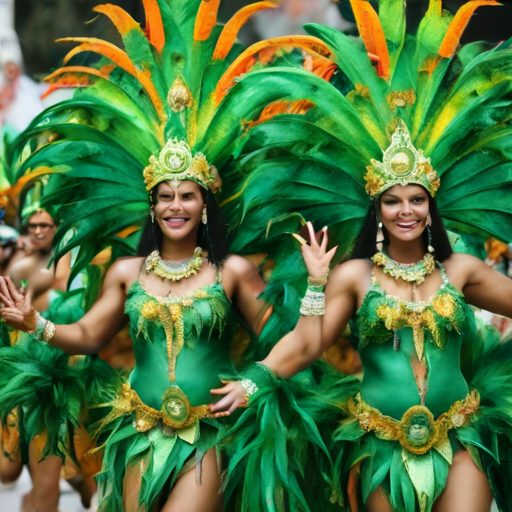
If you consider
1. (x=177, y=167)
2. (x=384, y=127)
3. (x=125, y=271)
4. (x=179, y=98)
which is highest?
(x=179, y=98)

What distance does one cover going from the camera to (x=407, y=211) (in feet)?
11.9

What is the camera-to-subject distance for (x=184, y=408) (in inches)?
148

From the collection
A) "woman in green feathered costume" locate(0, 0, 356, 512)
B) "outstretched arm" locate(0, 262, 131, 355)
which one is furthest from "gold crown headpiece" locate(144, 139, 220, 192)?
"outstretched arm" locate(0, 262, 131, 355)

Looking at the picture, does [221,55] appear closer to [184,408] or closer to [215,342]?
[215,342]

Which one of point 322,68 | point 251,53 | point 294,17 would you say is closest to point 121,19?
point 251,53

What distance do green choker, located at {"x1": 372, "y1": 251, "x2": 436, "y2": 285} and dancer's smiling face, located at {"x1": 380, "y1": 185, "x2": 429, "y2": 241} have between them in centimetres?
11

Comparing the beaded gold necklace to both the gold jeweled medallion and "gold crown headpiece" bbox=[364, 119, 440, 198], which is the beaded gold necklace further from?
"gold crown headpiece" bbox=[364, 119, 440, 198]

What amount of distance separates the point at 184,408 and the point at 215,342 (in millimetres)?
308

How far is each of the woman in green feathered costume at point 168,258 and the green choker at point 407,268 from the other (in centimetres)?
56

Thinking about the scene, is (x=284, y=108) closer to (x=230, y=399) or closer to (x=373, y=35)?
(x=373, y=35)

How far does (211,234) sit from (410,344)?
97 centimetres

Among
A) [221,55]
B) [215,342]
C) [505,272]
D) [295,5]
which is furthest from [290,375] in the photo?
[295,5]

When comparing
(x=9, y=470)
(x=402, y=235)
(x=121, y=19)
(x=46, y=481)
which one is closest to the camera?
(x=402, y=235)

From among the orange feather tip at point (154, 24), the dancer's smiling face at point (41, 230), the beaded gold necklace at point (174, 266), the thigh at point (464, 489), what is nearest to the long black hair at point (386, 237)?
the beaded gold necklace at point (174, 266)
